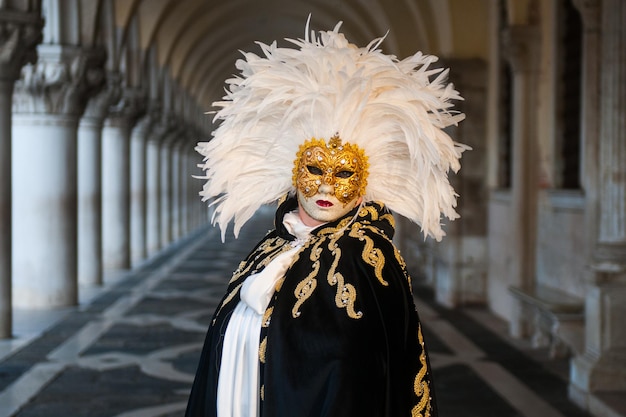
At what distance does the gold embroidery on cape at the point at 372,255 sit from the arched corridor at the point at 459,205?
15.0 feet

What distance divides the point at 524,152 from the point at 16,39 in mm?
5922

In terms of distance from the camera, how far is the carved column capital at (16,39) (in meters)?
10.4

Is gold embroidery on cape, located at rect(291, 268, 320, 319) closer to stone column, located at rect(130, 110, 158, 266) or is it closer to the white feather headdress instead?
the white feather headdress

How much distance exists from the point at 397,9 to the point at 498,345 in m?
10.8

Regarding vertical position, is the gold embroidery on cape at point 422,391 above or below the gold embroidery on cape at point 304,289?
below

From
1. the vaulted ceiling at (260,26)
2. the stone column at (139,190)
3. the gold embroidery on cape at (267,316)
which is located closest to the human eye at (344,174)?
Result: the gold embroidery on cape at (267,316)

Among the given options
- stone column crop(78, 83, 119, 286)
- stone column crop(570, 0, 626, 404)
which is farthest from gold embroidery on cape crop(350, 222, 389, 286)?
stone column crop(78, 83, 119, 286)

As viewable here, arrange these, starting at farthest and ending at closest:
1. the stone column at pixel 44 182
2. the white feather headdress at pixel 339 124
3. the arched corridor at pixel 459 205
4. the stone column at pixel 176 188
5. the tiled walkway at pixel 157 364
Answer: the stone column at pixel 176 188, the stone column at pixel 44 182, the arched corridor at pixel 459 205, the tiled walkway at pixel 157 364, the white feather headdress at pixel 339 124

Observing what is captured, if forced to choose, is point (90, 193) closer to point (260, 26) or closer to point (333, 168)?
point (333, 168)

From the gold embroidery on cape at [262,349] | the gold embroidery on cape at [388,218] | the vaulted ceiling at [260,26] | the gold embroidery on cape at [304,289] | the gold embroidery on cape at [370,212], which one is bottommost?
the gold embroidery on cape at [262,349]

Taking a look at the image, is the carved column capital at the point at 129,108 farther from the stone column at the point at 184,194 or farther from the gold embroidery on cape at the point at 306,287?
the gold embroidery on cape at the point at 306,287

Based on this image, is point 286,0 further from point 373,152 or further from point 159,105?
point 373,152

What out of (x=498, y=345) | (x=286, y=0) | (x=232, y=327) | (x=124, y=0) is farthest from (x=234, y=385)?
(x=286, y=0)

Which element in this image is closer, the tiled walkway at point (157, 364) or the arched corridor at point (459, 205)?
the tiled walkway at point (157, 364)
